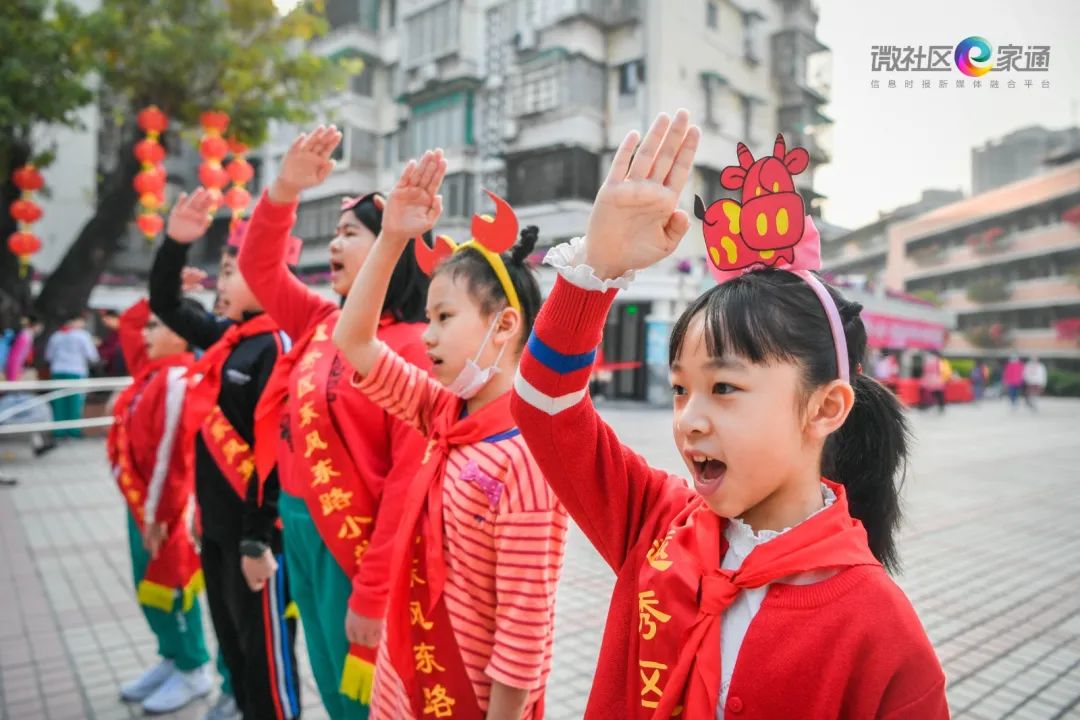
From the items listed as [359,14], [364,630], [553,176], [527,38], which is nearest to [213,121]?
[364,630]

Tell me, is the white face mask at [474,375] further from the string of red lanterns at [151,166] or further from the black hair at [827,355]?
the string of red lanterns at [151,166]

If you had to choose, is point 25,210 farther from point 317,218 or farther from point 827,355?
point 317,218

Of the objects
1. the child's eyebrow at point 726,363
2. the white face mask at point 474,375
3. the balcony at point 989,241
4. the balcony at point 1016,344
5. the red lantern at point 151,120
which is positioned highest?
the balcony at point 989,241

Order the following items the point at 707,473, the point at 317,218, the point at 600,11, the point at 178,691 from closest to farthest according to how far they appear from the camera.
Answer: the point at 707,473, the point at 178,691, the point at 600,11, the point at 317,218

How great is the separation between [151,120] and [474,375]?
30.1 ft

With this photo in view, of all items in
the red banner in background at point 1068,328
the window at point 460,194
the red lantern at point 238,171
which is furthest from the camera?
the red banner in background at point 1068,328

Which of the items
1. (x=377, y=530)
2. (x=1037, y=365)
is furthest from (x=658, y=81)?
(x=377, y=530)

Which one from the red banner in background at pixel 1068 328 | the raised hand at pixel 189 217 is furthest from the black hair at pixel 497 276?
the red banner in background at pixel 1068 328

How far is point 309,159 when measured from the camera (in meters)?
2.12

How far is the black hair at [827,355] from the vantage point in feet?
3.84

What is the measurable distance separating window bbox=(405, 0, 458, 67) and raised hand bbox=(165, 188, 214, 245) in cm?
1962

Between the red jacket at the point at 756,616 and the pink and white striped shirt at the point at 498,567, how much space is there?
29 cm

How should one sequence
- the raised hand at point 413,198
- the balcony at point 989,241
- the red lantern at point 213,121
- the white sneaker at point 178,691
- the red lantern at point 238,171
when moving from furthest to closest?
the balcony at point 989,241
the red lantern at point 213,121
the red lantern at point 238,171
the white sneaker at point 178,691
the raised hand at point 413,198

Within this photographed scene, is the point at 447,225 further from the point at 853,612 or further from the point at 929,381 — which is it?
the point at 853,612
